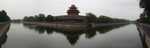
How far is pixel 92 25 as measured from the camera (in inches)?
2132

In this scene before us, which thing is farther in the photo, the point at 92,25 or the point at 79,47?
the point at 92,25

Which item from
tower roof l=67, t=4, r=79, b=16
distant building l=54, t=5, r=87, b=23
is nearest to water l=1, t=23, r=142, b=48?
distant building l=54, t=5, r=87, b=23

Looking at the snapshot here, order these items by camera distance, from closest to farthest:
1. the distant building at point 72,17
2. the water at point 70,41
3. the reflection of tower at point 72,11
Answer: the water at point 70,41 < the distant building at point 72,17 < the reflection of tower at point 72,11

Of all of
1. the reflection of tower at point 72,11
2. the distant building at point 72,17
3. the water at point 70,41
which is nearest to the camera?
the water at point 70,41

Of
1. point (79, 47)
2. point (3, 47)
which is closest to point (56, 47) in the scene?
point (79, 47)

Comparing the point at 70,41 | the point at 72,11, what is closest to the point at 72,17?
the point at 72,11

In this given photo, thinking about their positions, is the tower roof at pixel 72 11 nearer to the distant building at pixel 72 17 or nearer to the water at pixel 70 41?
the distant building at pixel 72 17

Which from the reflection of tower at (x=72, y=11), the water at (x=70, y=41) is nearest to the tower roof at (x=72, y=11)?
the reflection of tower at (x=72, y=11)

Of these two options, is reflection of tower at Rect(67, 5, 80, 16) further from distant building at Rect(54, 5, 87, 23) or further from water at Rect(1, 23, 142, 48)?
water at Rect(1, 23, 142, 48)

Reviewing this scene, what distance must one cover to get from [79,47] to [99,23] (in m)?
44.3

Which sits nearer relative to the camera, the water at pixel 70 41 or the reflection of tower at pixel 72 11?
the water at pixel 70 41

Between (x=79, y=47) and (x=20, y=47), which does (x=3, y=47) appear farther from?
(x=79, y=47)

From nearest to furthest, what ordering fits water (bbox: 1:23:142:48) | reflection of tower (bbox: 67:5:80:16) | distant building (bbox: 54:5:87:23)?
water (bbox: 1:23:142:48) → distant building (bbox: 54:5:87:23) → reflection of tower (bbox: 67:5:80:16)

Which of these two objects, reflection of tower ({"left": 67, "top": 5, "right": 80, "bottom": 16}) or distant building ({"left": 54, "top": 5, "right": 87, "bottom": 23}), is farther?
reflection of tower ({"left": 67, "top": 5, "right": 80, "bottom": 16})
